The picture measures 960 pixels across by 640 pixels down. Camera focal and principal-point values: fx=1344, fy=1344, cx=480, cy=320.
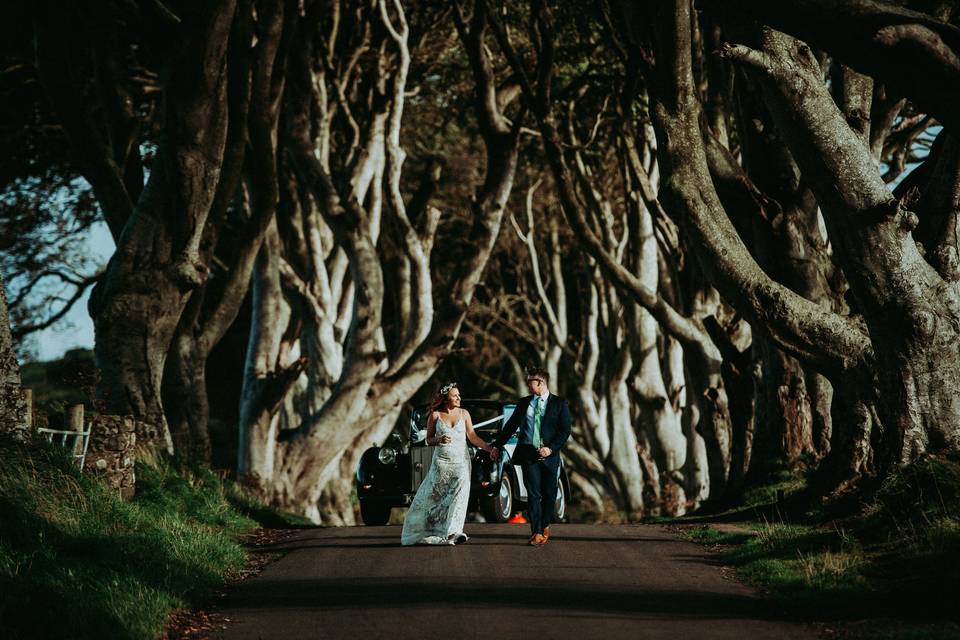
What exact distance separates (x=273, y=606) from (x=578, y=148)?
13601 mm

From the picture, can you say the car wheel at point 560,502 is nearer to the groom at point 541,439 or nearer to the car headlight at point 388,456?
the car headlight at point 388,456

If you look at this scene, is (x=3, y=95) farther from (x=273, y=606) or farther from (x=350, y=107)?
(x=273, y=606)

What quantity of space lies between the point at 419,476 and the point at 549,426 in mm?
3944

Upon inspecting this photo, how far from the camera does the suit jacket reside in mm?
12234

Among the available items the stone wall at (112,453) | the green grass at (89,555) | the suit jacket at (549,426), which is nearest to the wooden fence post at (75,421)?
the stone wall at (112,453)

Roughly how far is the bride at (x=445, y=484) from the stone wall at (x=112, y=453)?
2.70 m

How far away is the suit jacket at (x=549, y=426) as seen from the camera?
12.2 meters

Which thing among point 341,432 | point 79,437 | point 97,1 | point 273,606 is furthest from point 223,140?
point 273,606

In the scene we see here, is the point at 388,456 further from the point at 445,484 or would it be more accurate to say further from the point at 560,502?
the point at 445,484

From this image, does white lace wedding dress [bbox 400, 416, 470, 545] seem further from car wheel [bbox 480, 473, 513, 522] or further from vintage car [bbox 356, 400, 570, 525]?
car wheel [bbox 480, 473, 513, 522]

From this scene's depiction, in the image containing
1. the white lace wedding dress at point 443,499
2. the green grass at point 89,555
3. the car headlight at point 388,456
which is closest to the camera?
the green grass at point 89,555

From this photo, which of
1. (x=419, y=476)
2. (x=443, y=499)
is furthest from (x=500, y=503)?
(x=443, y=499)

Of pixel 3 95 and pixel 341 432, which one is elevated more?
pixel 3 95

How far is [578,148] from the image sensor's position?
69.8 feet
